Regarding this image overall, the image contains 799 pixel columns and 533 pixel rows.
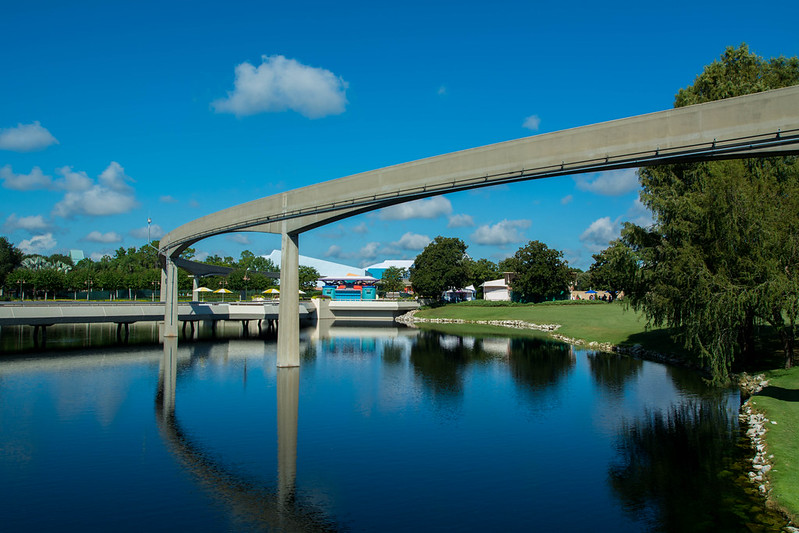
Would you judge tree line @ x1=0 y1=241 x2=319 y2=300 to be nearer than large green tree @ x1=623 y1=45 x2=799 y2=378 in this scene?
No

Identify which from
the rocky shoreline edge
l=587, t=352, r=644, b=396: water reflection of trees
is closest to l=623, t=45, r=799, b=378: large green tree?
the rocky shoreline edge

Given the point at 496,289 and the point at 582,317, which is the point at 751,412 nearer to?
the point at 582,317

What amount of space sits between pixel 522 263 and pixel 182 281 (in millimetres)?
64482

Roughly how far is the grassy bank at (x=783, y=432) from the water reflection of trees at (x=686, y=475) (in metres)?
0.63

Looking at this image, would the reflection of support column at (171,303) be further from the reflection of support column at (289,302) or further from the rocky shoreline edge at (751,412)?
the rocky shoreline edge at (751,412)

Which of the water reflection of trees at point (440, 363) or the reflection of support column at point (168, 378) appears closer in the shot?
the reflection of support column at point (168, 378)

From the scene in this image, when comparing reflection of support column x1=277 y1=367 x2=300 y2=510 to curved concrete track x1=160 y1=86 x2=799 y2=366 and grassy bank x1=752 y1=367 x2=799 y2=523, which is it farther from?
grassy bank x1=752 y1=367 x2=799 y2=523

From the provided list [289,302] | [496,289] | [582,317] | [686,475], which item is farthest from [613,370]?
[496,289]

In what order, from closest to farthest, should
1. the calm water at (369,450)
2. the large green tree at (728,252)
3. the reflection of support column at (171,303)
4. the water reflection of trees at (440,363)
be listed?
the calm water at (369,450) < the large green tree at (728,252) < the water reflection of trees at (440,363) < the reflection of support column at (171,303)

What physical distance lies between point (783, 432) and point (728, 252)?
374 inches

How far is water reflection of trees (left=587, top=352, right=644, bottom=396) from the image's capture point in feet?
99.7

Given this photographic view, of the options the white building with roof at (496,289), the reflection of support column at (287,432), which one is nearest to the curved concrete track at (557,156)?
the reflection of support column at (287,432)

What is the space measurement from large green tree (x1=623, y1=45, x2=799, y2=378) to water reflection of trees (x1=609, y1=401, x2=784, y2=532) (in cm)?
443

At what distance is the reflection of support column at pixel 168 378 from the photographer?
81.2ft
